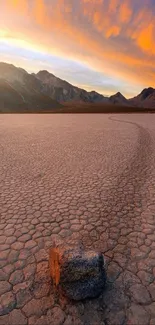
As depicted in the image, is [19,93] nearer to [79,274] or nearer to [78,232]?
[78,232]

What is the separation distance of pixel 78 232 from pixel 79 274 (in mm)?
1342

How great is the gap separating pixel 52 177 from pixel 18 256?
339 centimetres

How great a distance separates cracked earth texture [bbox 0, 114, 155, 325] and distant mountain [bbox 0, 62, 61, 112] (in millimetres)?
89343

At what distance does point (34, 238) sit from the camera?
3533 mm

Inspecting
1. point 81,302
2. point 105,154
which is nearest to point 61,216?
point 81,302

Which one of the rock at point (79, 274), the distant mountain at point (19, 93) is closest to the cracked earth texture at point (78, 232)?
the rock at point (79, 274)

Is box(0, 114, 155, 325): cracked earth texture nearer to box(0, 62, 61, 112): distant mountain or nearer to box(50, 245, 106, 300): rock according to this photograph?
box(50, 245, 106, 300): rock

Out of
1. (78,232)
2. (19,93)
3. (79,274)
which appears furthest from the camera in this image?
(19,93)

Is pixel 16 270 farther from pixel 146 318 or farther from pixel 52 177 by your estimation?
pixel 52 177

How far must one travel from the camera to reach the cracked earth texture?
2.32m

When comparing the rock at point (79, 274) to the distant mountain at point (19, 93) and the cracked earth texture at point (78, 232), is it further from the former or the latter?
the distant mountain at point (19, 93)

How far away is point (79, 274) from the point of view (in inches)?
93.0

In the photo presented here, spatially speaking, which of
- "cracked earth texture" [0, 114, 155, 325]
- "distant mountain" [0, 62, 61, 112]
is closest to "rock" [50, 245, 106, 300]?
"cracked earth texture" [0, 114, 155, 325]

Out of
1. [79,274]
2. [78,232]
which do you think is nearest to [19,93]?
[78,232]
